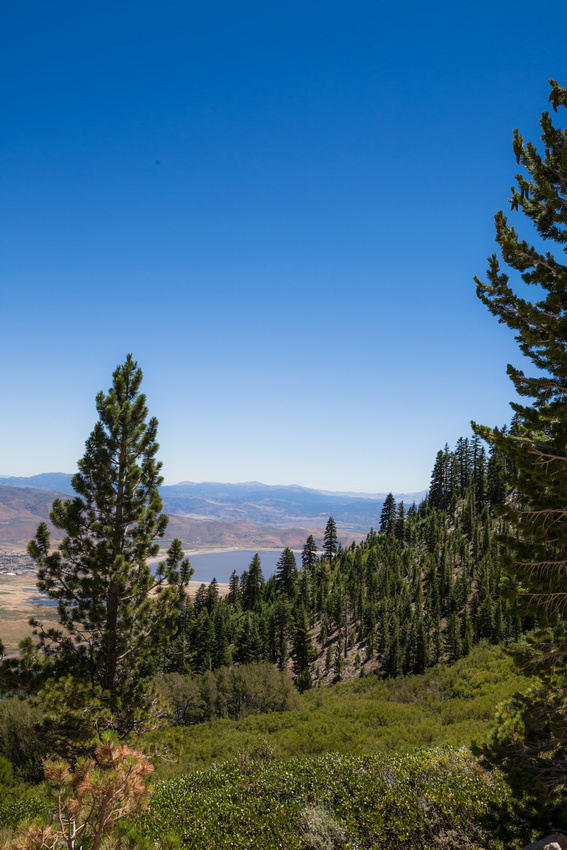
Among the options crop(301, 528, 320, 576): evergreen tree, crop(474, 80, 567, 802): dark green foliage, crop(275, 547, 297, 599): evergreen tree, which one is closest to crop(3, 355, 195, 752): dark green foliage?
crop(474, 80, 567, 802): dark green foliage

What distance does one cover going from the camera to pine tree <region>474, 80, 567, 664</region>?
7035 mm

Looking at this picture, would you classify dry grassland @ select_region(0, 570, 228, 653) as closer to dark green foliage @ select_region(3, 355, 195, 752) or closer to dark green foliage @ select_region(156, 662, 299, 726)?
dark green foliage @ select_region(156, 662, 299, 726)

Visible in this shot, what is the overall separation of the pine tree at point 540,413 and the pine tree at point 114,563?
9875 millimetres

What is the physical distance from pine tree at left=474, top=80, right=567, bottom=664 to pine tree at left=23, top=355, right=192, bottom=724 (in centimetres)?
988

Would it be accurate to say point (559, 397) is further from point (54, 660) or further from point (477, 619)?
point (477, 619)

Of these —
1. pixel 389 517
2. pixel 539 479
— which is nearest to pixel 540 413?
pixel 539 479

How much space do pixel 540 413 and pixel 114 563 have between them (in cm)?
1124

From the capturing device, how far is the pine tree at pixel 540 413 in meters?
7.04

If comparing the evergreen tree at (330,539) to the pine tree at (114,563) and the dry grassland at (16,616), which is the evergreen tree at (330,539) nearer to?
the dry grassland at (16,616)

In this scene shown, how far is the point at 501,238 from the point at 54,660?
15.4 meters

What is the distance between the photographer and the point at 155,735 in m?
12.7

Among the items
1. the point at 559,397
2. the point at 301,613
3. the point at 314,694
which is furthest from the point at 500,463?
the point at 559,397

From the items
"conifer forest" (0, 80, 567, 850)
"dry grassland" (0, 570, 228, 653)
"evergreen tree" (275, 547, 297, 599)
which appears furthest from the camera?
"dry grassland" (0, 570, 228, 653)

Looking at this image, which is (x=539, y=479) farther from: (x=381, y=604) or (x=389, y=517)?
(x=389, y=517)
